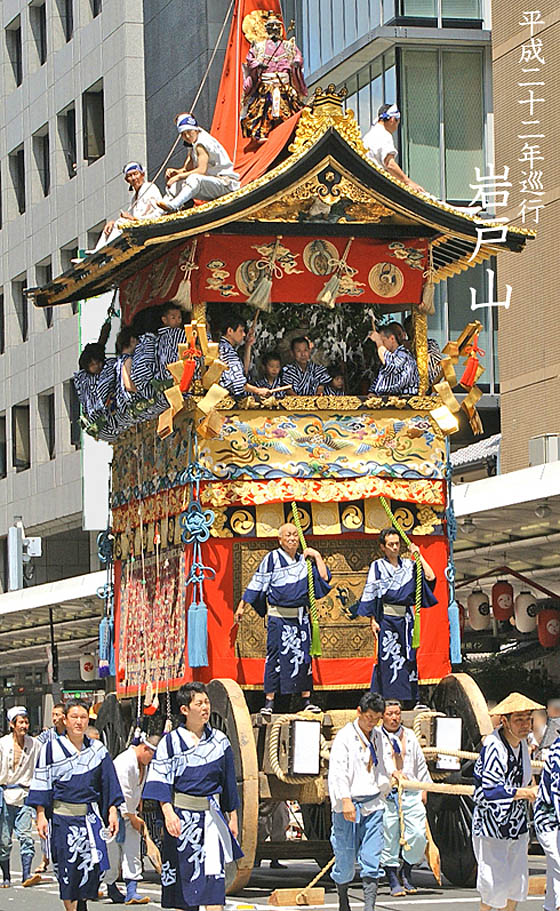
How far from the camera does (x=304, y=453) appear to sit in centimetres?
1571

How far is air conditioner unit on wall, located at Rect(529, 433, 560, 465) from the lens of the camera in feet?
94.9

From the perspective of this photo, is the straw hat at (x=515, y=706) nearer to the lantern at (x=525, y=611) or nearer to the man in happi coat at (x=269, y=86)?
the man in happi coat at (x=269, y=86)

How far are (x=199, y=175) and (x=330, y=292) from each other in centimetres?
150

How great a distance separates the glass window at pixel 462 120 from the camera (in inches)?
1368

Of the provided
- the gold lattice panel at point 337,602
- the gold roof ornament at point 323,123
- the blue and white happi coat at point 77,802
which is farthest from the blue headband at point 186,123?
the blue and white happi coat at point 77,802

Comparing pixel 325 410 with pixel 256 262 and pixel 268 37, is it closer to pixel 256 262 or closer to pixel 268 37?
pixel 256 262

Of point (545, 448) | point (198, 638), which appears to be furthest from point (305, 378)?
point (545, 448)

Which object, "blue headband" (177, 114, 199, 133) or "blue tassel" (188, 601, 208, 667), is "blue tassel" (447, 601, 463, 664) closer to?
"blue tassel" (188, 601, 208, 667)

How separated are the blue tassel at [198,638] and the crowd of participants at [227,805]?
137 centimetres

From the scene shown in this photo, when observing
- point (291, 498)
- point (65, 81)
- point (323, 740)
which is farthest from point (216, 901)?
point (65, 81)

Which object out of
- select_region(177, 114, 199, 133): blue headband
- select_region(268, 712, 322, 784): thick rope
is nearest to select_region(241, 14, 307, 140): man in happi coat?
select_region(177, 114, 199, 133): blue headband

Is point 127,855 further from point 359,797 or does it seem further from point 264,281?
point 264,281

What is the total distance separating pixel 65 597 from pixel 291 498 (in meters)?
14.8

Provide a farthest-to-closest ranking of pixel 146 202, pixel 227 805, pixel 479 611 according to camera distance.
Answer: pixel 479 611 → pixel 146 202 → pixel 227 805
